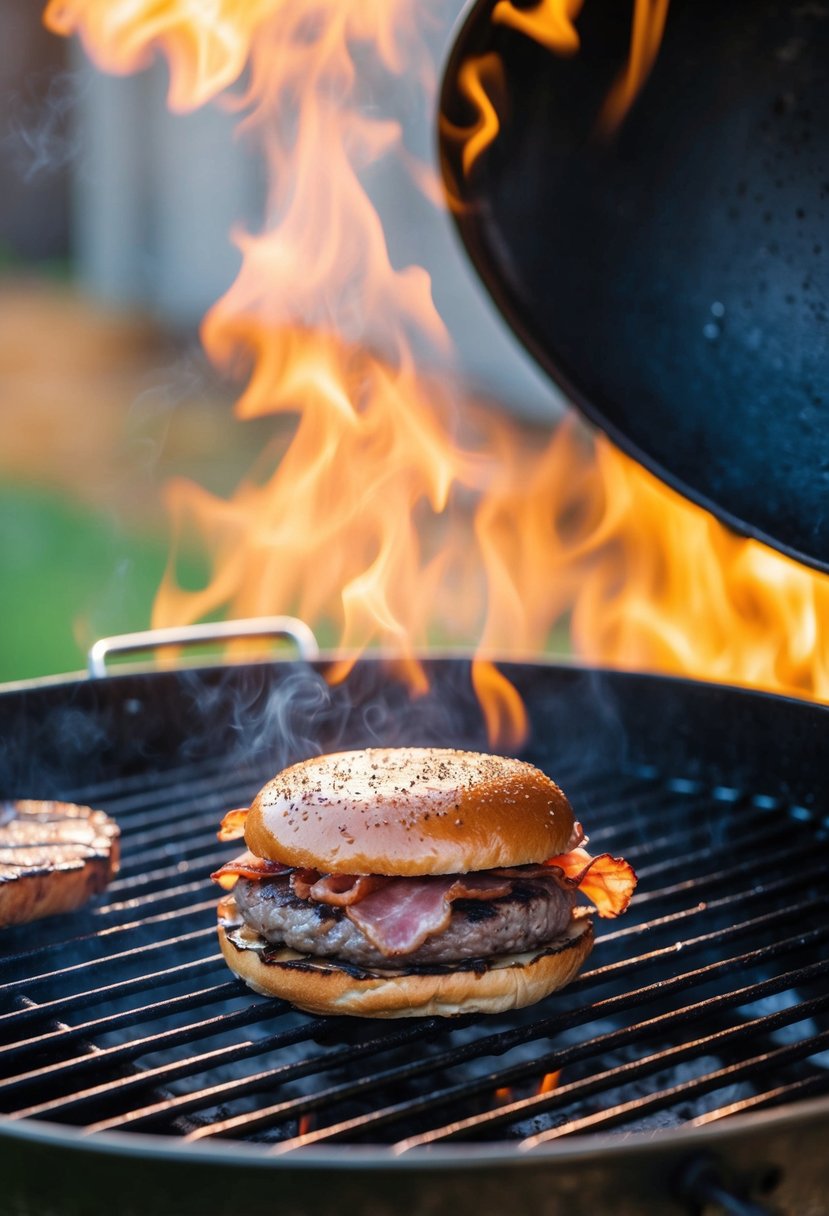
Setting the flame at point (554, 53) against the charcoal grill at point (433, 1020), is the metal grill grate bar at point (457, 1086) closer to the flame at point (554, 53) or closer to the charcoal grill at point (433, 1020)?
the charcoal grill at point (433, 1020)

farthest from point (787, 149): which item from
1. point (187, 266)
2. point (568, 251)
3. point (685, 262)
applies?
point (187, 266)

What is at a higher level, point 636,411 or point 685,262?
point 685,262

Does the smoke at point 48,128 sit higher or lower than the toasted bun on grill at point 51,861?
lower

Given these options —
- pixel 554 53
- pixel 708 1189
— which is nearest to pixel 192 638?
pixel 554 53

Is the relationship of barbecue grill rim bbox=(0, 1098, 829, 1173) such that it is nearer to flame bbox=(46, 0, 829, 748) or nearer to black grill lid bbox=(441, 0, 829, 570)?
black grill lid bbox=(441, 0, 829, 570)

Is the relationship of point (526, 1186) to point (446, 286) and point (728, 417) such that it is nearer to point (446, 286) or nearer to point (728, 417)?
point (728, 417)

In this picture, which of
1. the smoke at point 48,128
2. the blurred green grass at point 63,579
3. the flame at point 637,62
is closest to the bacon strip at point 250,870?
the flame at point 637,62
